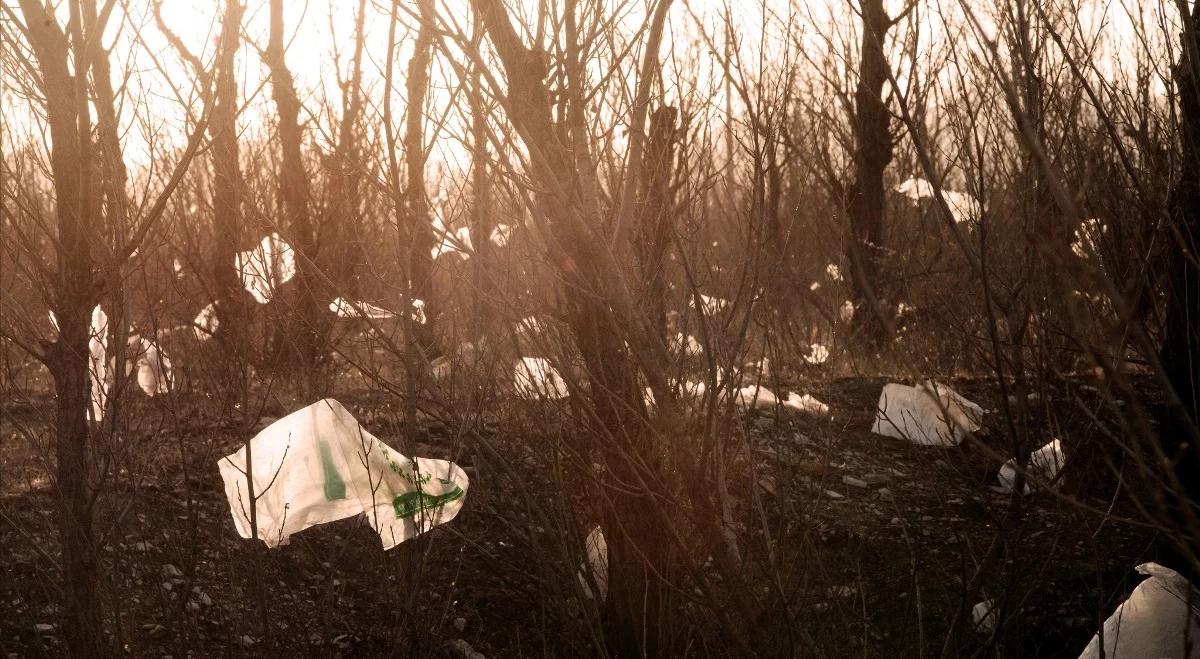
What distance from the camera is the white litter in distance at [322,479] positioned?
2.87 m

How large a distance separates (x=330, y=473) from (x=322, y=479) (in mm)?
26

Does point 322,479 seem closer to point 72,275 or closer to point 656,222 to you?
point 72,275

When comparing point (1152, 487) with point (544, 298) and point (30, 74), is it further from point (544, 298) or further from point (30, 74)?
point (30, 74)

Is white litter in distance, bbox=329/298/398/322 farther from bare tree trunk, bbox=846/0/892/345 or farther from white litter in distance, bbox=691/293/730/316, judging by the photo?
bare tree trunk, bbox=846/0/892/345

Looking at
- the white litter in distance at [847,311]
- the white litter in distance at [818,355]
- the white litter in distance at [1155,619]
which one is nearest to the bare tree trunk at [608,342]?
the white litter in distance at [1155,619]

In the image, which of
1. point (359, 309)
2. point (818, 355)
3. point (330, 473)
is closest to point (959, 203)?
point (818, 355)

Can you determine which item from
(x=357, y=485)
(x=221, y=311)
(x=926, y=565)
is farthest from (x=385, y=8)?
(x=221, y=311)

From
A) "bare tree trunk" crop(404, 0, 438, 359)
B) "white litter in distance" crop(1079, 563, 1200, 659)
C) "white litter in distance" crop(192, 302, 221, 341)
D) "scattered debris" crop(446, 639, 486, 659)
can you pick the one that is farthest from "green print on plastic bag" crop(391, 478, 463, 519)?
"white litter in distance" crop(192, 302, 221, 341)

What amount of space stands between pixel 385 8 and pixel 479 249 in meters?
0.66

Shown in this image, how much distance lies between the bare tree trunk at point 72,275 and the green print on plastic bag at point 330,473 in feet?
1.88

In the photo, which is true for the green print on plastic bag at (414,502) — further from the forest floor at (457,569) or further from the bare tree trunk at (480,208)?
the bare tree trunk at (480,208)

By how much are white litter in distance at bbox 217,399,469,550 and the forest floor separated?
0.11 meters

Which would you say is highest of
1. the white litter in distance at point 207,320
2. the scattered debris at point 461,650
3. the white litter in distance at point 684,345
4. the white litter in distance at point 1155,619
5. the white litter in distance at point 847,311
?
the white litter in distance at point 207,320

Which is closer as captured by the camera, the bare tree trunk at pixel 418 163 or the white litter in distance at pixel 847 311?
the bare tree trunk at pixel 418 163
